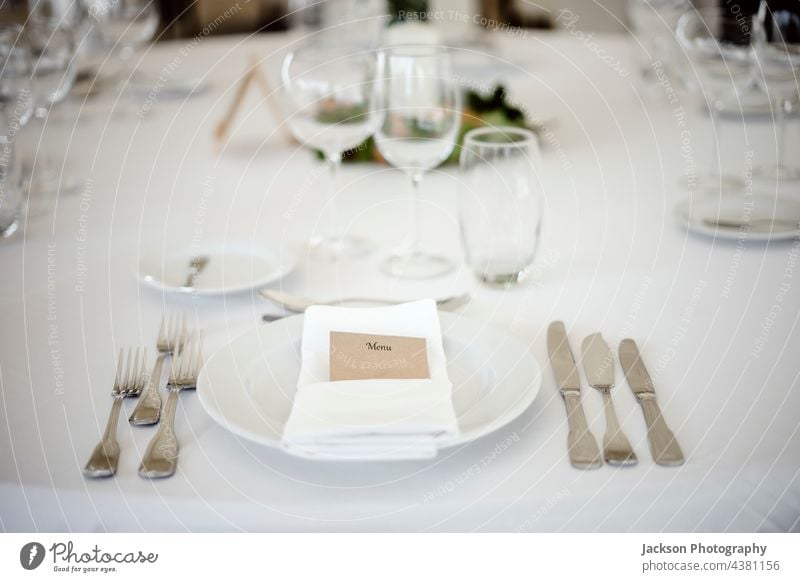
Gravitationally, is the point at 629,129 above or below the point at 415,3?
below

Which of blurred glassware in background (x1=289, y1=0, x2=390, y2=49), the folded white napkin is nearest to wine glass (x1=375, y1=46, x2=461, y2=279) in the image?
the folded white napkin

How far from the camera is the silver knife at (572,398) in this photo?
44 centimetres

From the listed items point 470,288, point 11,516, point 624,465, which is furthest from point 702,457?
point 11,516

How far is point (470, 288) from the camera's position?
67 centimetres

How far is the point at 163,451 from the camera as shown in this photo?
0.45m

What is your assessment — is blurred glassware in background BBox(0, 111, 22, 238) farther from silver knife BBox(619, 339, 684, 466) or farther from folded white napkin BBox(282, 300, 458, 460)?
silver knife BBox(619, 339, 684, 466)

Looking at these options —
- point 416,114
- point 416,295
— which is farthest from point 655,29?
point 416,295

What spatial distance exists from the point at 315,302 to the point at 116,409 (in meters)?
0.18

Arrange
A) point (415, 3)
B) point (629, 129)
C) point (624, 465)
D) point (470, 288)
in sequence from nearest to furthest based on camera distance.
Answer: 1. point (624, 465)
2. point (470, 288)
3. point (629, 129)
4. point (415, 3)

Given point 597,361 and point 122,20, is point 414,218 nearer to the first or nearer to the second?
point 597,361

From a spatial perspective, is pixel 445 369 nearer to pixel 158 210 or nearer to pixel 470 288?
pixel 470 288

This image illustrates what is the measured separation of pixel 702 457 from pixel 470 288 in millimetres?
262

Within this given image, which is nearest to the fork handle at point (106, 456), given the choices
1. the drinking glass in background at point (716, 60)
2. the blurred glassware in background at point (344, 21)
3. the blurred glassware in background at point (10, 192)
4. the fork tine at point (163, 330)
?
the fork tine at point (163, 330)
